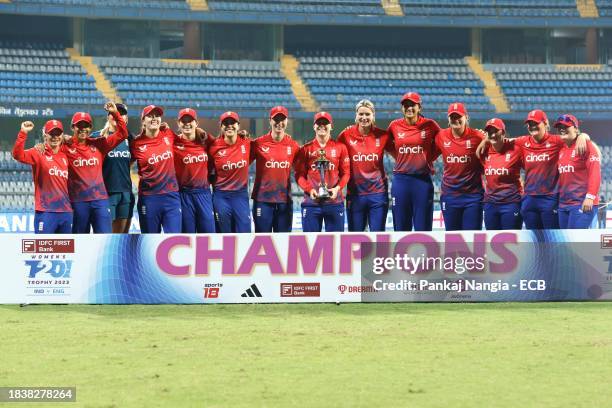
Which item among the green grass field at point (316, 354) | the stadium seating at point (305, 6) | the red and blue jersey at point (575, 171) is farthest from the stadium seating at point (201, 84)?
the green grass field at point (316, 354)

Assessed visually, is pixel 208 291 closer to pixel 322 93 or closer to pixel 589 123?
pixel 322 93

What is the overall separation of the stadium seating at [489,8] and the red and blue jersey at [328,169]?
27307mm

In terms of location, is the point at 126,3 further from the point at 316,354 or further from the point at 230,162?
the point at 316,354

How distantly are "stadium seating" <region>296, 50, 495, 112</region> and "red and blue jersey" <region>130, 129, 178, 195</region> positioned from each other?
24152mm

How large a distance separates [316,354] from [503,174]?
527cm

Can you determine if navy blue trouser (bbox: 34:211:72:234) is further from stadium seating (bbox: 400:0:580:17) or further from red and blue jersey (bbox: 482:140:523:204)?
stadium seating (bbox: 400:0:580:17)

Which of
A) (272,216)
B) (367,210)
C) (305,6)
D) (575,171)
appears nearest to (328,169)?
(367,210)

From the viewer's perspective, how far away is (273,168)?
13.8m

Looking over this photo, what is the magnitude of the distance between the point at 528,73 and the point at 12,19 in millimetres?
18752

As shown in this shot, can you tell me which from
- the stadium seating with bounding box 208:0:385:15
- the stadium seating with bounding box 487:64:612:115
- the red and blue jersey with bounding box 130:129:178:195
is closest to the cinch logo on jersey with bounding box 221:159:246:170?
the red and blue jersey with bounding box 130:129:178:195

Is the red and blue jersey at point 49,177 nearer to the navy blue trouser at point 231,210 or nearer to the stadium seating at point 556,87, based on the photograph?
the navy blue trouser at point 231,210

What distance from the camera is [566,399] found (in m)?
7.45

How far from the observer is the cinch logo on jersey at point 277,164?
13.8 metres

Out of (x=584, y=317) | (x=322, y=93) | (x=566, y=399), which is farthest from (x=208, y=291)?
A: (x=322, y=93)
